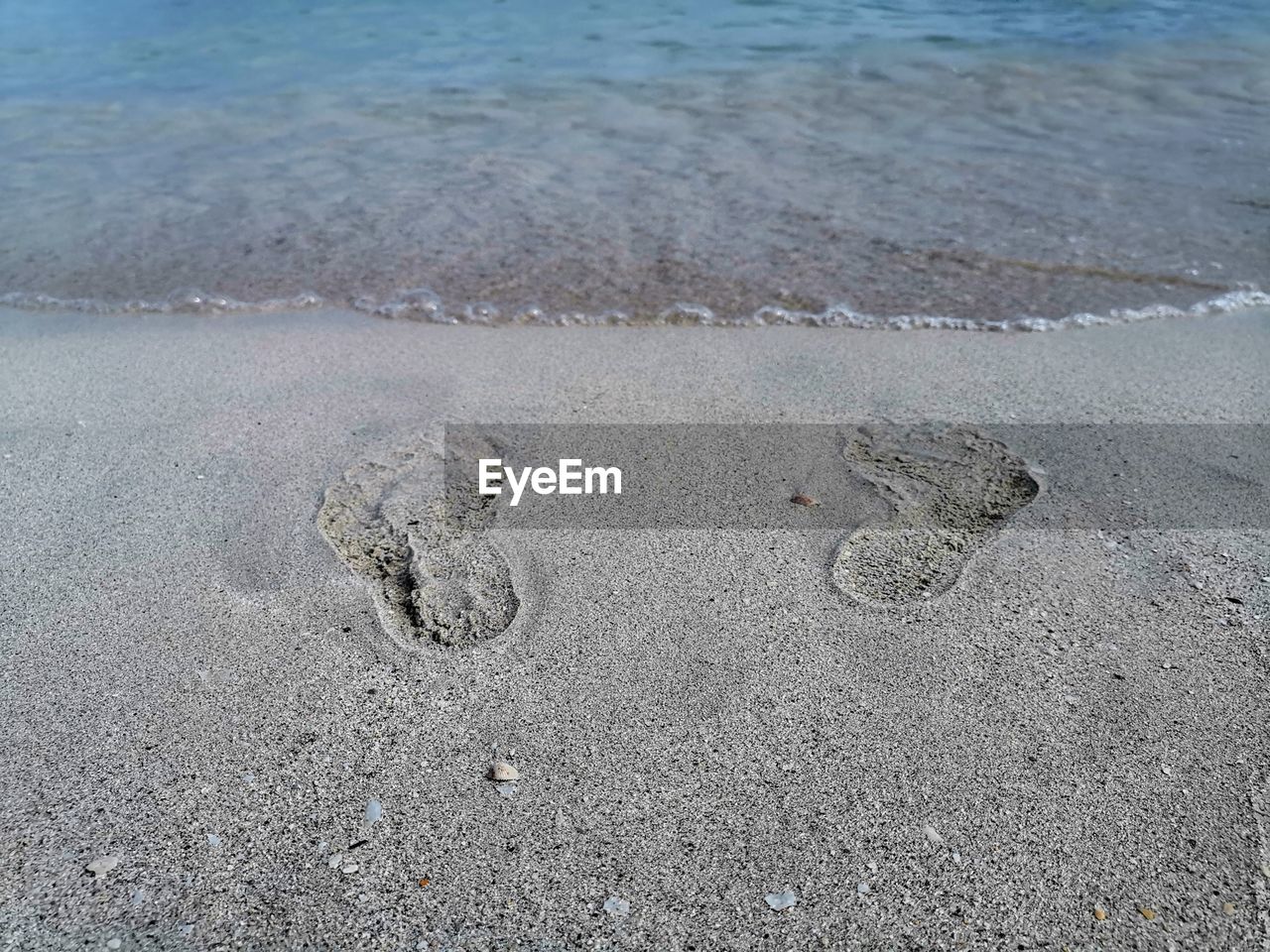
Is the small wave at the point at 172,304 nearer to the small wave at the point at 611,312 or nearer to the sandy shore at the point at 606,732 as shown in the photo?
the small wave at the point at 611,312

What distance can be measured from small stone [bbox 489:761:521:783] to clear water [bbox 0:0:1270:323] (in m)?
2.46

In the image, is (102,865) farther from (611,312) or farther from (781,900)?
(611,312)

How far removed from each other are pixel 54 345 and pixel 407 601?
2.35 m

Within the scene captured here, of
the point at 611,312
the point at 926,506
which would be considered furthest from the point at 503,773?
the point at 611,312

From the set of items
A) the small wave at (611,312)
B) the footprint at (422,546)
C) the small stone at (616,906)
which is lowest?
the small wave at (611,312)

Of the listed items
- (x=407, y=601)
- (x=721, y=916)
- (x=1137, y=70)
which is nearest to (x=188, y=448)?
(x=407, y=601)

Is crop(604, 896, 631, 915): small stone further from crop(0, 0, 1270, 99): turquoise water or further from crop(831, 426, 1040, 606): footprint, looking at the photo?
crop(0, 0, 1270, 99): turquoise water

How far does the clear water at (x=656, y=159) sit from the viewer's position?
442 centimetres

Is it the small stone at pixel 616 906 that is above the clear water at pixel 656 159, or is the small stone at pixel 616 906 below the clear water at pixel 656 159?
above

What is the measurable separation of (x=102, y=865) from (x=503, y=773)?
67 cm

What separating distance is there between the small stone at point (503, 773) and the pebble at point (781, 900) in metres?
0.50

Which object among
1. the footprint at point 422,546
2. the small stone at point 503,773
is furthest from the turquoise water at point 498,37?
the small stone at point 503,773

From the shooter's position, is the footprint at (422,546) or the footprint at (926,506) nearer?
the footprint at (422,546)

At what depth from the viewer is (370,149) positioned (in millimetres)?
6188
